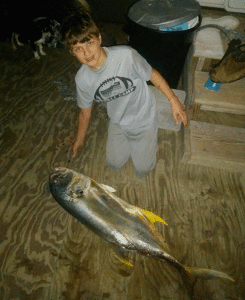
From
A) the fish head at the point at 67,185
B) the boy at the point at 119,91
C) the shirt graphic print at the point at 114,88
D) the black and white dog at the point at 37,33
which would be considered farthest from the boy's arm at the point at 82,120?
the black and white dog at the point at 37,33

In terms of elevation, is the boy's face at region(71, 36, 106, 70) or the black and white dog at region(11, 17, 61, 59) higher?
the boy's face at region(71, 36, 106, 70)

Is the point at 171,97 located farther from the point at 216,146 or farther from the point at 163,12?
the point at 163,12

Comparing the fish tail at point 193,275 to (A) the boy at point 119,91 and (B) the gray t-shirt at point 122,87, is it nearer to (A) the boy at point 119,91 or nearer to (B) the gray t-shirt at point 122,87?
(A) the boy at point 119,91

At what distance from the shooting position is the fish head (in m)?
1.78

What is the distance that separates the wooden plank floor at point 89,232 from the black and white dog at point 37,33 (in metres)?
1.71

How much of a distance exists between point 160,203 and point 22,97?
3.09 metres

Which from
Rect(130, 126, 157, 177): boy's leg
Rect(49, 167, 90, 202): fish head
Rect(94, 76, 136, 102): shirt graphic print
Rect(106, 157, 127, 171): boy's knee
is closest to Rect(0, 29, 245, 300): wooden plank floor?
Rect(106, 157, 127, 171): boy's knee

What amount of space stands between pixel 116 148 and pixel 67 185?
35.5 inches

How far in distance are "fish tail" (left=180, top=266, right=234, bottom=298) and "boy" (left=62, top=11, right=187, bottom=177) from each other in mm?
1191

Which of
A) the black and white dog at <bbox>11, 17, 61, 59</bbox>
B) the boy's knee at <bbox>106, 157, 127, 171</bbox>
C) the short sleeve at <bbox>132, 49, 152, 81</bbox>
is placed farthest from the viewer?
the black and white dog at <bbox>11, 17, 61, 59</bbox>

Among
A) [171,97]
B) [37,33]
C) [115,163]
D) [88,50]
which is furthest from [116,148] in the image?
[37,33]

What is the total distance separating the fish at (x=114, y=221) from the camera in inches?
66.5

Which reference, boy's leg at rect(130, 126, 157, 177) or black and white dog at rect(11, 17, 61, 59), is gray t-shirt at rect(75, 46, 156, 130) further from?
black and white dog at rect(11, 17, 61, 59)

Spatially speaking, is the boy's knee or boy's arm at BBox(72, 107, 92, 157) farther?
the boy's knee
